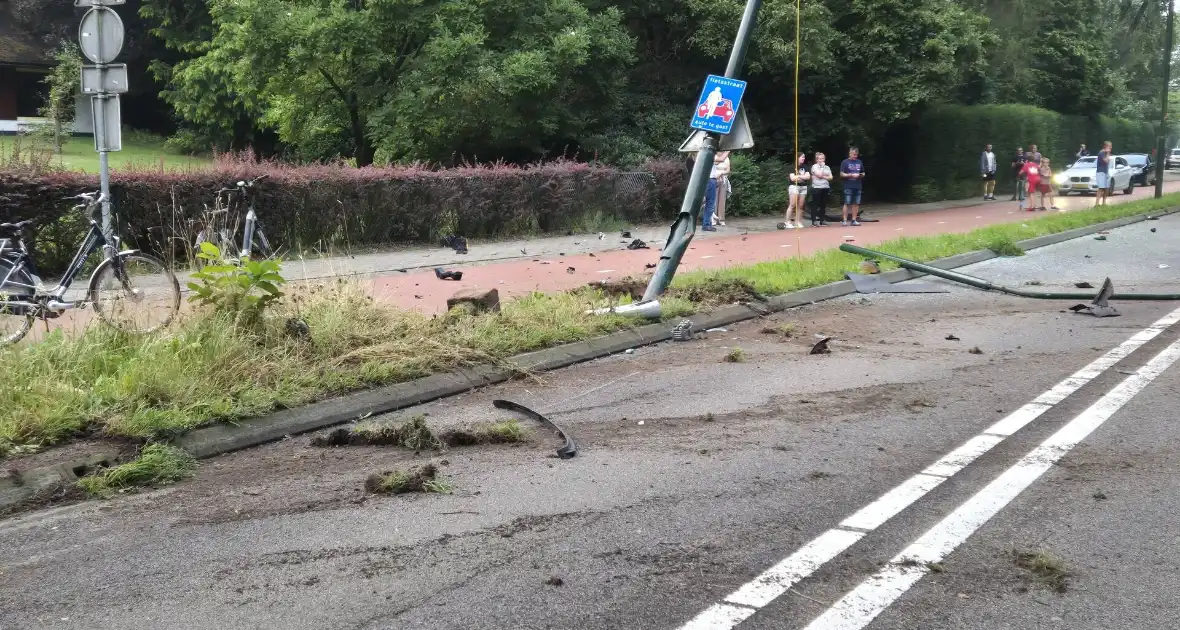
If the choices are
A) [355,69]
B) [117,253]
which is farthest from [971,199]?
[117,253]

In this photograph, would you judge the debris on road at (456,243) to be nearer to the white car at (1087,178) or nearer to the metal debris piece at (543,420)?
the metal debris piece at (543,420)

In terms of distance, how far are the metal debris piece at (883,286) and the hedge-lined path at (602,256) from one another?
1.95 metres

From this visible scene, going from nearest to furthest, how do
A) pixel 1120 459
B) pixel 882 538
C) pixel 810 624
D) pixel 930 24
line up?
pixel 810 624
pixel 882 538
pixel 1120 459
pixel 930 24

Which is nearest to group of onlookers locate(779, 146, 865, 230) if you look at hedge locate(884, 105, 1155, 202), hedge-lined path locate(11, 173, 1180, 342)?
hedge-lined path locate(11, 173, 1180, 342)

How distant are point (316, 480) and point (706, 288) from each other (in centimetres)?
682

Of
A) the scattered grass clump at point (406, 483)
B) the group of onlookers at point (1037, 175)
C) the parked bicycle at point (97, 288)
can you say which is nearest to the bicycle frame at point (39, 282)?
the parked bicycle at point (97, 288)

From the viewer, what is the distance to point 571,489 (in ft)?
17.5

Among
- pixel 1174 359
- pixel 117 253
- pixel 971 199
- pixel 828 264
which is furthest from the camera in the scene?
pixel 971 199

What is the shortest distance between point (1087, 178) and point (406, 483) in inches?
1644

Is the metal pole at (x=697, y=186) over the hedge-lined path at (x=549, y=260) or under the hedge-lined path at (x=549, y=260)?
over

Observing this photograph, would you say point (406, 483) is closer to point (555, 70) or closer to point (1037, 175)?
point (555, 70)

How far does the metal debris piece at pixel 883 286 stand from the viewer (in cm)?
1318

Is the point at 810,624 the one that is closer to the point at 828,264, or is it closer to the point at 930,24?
the point at 828,264

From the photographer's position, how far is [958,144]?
3622cm
